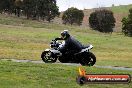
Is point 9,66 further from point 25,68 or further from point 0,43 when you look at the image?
point 0,43

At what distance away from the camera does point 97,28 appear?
12250 centimetres

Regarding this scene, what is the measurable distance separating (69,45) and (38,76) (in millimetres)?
6091

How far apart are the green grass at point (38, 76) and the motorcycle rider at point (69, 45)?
3.40 m

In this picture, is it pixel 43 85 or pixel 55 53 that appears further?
pixel 55 53

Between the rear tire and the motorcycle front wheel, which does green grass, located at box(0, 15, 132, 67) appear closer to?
the rear tire

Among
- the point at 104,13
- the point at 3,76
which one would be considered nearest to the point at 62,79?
the point at 3,76

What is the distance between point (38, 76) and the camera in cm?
1762

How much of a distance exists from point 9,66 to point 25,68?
34.1 inches

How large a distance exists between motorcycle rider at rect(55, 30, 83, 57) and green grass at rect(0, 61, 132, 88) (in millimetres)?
3395

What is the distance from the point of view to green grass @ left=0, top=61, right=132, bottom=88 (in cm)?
1631

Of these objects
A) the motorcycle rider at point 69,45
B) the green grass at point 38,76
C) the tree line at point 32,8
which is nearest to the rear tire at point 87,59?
the motorcycle rider at point 69,45

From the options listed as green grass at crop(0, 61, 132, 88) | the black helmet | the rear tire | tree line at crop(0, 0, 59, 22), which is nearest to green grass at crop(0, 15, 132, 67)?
the rear tire

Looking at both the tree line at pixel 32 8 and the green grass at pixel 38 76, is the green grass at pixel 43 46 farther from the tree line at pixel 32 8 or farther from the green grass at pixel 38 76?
the tree line at pixel 32 8

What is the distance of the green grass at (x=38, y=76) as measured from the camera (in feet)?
53.5
